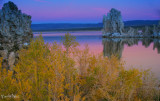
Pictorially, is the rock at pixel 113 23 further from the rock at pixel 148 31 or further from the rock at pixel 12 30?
the rock at pixel 12 30

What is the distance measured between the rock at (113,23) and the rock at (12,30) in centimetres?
9780

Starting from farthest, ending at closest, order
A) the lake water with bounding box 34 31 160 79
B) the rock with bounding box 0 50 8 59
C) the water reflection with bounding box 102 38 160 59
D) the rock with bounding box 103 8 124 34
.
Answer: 1. the rock with bounding box 103 8 124 34
2. the water reflection with bounding box 102 38 160 59
3. the lake water with bounding box 34 31 160 79
4. the rock with bounding box 0 50 8 59

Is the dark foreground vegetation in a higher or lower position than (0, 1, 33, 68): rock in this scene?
lower

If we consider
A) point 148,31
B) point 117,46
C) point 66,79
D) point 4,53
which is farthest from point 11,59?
point 148,31

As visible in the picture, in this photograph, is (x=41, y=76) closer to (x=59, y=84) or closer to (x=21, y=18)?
(x=59, y=84)

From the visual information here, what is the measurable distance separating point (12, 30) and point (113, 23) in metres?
102

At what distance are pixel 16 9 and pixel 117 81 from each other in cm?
770

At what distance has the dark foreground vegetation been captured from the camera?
5.15 metres

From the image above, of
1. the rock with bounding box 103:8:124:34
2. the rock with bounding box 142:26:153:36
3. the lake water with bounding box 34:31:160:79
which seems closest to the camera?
the lake water with bounding box 34:31:160:79

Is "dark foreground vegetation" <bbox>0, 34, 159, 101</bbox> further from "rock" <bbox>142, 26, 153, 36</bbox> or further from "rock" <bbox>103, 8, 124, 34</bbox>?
"rock" <bbox>103, 8, 124, 34</bbox>

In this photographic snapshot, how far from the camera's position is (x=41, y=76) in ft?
19.3

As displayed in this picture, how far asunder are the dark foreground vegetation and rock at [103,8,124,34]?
9893cm

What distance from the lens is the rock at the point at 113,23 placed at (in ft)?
348

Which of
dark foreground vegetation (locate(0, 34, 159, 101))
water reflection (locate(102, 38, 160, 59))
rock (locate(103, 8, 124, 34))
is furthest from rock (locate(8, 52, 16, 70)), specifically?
rock (locate(103, 8, 124, 34))
